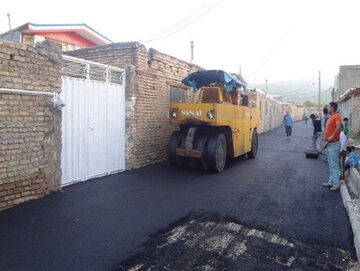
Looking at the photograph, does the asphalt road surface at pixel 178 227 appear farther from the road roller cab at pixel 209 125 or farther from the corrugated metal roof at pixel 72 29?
the corrugated metal roof at pixel 72 29

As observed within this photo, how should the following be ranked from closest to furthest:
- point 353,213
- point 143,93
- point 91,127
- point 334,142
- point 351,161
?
point 353,213 < point 334,142 < point 91,127 < point 351,161 < point 143,93

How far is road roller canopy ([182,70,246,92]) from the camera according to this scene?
34.2 feet

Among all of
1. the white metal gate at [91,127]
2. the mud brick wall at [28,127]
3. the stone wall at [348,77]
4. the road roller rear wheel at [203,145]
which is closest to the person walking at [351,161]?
the road roller rear wheel at [203,145]

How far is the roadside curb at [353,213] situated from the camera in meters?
4.62

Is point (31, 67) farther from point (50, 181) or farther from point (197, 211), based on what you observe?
point (197, 211)

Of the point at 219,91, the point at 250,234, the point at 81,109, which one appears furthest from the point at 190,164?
the point at 250,234

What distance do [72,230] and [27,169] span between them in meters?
2.01

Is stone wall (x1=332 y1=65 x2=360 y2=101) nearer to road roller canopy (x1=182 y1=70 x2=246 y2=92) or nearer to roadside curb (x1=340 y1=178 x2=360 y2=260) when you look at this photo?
road roller canopy (x1=182 y1=70 x2=246 y2=92)

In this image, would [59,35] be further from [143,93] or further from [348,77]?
[348,77]

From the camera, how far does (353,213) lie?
18.9ft

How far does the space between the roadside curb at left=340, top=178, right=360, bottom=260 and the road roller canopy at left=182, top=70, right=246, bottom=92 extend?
15.2ft

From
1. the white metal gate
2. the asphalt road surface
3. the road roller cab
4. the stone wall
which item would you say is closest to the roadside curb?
the asphalt road surface

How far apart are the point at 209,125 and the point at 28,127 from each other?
4.85 m

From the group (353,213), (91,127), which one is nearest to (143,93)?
(91,127)
